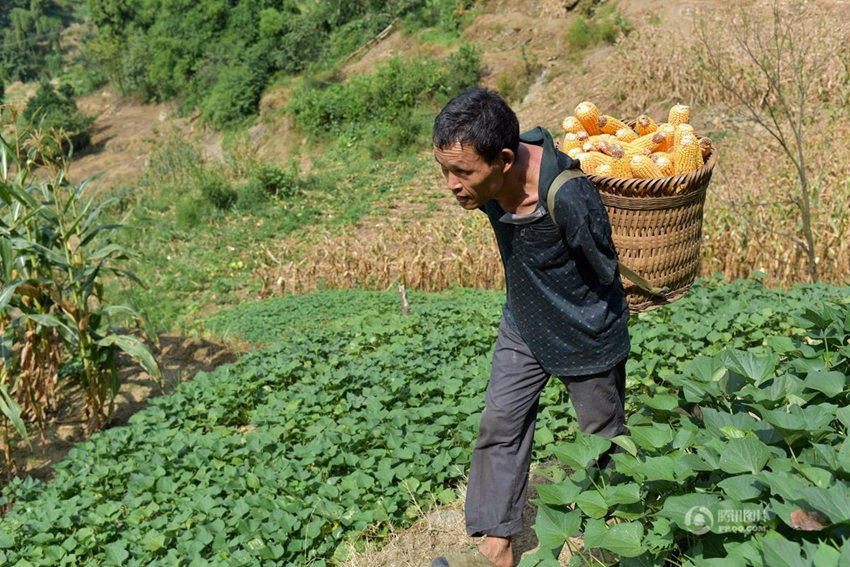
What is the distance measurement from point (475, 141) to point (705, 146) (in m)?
1.28

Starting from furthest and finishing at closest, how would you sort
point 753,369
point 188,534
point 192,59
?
point 192,59
point 188,534
point 753,369

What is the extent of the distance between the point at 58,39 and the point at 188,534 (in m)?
61.2

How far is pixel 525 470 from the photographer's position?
2998mm

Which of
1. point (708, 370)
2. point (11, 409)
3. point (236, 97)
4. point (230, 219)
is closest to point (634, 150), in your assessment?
point (708, 370)

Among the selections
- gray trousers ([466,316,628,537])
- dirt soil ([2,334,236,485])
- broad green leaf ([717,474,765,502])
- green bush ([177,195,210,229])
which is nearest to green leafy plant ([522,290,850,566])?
broad green leaf ([717,474,765,502])

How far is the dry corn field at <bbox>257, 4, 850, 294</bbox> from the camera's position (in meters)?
7.19

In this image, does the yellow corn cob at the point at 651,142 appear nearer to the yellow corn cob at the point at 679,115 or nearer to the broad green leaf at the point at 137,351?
the yellow corn cob at the point at 679,115

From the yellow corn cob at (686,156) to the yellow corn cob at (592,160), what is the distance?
0.28 metres

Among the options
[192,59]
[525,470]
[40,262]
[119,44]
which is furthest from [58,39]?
[525,470]

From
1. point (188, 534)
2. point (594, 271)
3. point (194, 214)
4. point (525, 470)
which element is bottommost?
point (194, 214)

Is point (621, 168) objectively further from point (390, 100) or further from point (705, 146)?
point (390, 100)

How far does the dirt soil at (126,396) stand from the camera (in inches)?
221

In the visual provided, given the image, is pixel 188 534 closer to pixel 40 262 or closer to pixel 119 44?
pixel 40 262

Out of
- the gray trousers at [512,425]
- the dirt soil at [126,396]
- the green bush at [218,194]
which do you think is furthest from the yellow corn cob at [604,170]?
the green bush at [218,194]
